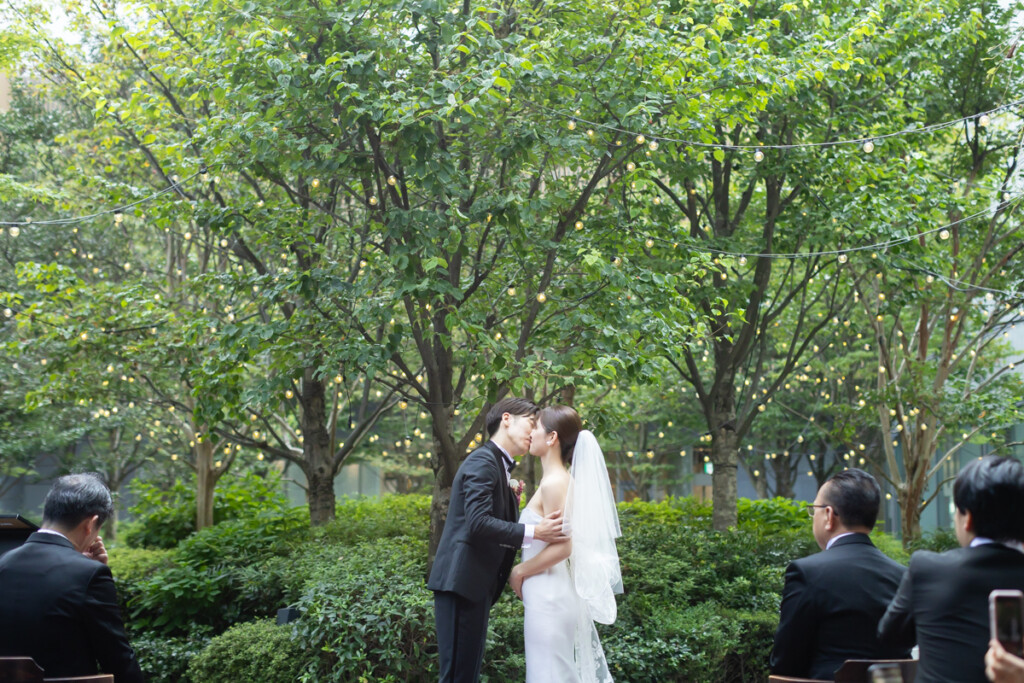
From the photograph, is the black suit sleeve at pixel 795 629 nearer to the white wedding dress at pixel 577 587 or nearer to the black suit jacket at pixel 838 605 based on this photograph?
the black suit jacket at pixel 838 605

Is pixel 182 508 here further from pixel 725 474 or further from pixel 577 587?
pixel 577 587

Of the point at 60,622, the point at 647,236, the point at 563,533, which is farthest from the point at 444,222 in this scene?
the point at 60,622

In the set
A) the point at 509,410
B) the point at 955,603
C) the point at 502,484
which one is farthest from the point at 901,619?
the point at 509,410

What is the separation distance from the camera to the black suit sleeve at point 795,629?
328 cm

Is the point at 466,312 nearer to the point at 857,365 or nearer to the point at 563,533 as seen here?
the point at 563,533

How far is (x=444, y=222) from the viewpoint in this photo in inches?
295

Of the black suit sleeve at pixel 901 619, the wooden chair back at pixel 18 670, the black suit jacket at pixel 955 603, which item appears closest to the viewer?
the black suit jacket at pixel 955 603

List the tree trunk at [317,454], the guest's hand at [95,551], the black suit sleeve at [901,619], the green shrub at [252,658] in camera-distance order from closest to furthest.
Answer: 1. the black suit sleeve at [901,619]
2. the guest's hand at [95,551]
3. the green shrub at [252,658]
4. the tree trunk at [317,454]

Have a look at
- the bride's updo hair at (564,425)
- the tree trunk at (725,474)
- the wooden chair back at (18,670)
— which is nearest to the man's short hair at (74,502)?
the wooden chair back at (18,670)

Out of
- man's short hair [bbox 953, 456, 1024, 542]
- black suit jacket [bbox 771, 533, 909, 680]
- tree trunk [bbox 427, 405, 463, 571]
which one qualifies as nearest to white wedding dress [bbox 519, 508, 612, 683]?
black suit jacket [bbox 771, 533, 909, 680]

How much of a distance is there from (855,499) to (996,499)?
2.45ft

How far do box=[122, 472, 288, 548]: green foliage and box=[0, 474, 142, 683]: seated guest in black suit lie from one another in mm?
9837

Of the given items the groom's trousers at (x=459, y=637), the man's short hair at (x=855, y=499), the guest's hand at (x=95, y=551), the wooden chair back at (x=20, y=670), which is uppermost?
the man's short hair at (x=855, y=499)

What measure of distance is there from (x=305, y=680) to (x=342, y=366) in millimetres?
2836
